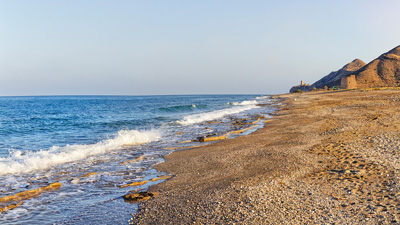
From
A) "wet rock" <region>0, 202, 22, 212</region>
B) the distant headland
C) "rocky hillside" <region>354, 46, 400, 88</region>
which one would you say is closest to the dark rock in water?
"wet rock" <region>0, 202, 22, 212</region>

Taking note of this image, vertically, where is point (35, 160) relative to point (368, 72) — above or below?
below

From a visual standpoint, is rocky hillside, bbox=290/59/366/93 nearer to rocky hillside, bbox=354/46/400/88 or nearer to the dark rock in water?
rocky hillside, bbox=354/46/400/88

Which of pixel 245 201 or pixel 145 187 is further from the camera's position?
pixel 145 187

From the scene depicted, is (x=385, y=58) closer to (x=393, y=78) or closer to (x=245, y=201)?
(x=393, y=78)

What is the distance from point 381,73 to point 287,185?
340 ft

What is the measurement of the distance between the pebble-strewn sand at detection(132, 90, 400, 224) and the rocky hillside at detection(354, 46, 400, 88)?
280 feet

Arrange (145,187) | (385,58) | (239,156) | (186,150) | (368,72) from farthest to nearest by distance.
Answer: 1. (385,58)
2. (368,72)
3. (186,150)
4. (239,156)
5. (145,187)

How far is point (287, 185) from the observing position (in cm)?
659

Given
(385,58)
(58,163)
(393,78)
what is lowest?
(58,163)

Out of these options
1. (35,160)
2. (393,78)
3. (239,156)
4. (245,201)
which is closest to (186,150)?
(239,156)

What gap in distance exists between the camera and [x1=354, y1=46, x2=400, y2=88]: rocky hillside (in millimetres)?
83312

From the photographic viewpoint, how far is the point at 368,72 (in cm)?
9088

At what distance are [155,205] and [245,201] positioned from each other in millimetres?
2065

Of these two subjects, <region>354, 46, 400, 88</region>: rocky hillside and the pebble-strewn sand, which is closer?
the pebble-strewn sand
